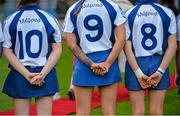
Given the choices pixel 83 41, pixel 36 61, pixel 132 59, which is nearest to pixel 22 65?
pixel 36 61

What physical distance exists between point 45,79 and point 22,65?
0.92 feet

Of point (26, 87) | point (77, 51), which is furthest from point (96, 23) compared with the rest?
point (26, 87)

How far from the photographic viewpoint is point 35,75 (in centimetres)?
591

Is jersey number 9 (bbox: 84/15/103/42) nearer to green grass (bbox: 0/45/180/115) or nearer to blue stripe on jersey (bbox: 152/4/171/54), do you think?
blue stripe on jersey (bbox: 152/4/171/54)

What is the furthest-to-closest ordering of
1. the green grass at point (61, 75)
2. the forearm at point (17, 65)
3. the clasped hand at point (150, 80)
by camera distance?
the green grass at point (61, 75) → the clasped hand at point (150, 80) → the forearm at point (17, 65)

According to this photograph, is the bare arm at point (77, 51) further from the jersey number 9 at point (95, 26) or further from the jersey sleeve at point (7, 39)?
the jersey sleeve at point (7, 39)

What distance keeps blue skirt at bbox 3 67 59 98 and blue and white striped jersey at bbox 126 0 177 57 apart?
931 mm

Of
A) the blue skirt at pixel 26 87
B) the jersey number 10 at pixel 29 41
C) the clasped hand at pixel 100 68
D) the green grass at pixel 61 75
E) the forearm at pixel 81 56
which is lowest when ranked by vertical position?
the green grass at pixel 61 75

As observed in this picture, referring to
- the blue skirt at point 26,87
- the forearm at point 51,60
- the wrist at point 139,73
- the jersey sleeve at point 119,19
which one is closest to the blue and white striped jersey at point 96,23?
the jersey sleeve at point 119,19

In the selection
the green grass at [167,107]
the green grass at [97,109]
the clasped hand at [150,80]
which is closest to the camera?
the clasped hand at [150,80]

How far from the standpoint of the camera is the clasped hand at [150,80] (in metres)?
6.09

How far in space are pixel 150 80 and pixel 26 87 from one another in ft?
4.20

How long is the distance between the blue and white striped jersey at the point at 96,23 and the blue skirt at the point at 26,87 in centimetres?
50

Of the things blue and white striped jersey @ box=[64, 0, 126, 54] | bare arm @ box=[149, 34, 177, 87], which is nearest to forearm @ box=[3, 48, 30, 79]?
blue and white striped jersey @ box=[64, 0, 126, 54]
